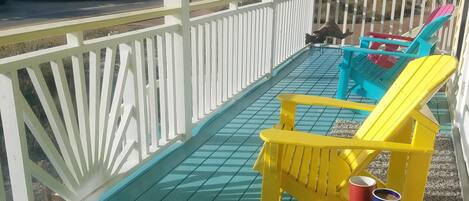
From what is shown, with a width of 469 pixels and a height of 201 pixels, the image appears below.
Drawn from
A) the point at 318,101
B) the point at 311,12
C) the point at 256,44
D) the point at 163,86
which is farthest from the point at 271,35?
the point at 318,101

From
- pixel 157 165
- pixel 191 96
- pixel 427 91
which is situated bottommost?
pixel 157 165

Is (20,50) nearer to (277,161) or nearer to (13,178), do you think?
(13,178)

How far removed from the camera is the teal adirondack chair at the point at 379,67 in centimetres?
385

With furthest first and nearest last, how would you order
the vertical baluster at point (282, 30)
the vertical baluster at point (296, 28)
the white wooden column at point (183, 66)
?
the vertical baluster at point (296, 28) → the vertical baluster at point (282, 30) → the white wooden column at point (183, 66)

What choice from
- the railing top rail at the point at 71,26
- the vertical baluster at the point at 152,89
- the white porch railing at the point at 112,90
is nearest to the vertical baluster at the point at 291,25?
the white porch railing at the point at 112,90

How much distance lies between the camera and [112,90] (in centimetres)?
262

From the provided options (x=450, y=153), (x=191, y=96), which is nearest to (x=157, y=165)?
(x=191, y=96)

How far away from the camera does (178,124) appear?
343 centimetres

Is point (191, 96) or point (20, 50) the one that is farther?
point (191, 96)

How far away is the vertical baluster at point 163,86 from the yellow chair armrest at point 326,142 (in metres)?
1.34

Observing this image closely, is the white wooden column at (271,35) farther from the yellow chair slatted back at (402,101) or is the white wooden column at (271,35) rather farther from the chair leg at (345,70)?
the yellow chair slatted back at (402,101)

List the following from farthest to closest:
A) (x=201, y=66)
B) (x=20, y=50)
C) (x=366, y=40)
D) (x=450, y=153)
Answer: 1. (x=366, y=40)
2. (x=201, y=66)
3. (x=450, y=153)
4. (x=20, y=50)

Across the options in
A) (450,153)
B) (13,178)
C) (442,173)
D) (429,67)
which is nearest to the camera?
(13,178)

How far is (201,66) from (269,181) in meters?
1.83
